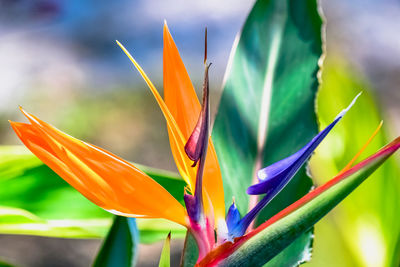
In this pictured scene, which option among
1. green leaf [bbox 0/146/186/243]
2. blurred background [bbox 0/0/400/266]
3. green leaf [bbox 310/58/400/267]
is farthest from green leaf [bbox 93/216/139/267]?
blurred background [bbox 0/0/400/266]

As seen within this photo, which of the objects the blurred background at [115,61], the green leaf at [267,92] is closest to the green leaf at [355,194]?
the green leaf at [267,92]

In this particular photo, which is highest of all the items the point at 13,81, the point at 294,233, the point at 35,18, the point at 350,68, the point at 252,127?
the point at 35,18

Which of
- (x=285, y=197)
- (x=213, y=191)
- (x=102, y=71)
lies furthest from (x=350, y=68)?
(x=102, y=71)

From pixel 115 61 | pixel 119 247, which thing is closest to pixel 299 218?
pixel 119 247

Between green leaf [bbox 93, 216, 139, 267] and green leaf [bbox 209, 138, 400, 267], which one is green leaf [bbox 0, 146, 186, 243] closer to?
green leaf [bbox 93, 216, 139, 267]

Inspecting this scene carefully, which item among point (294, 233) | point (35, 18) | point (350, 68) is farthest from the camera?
point (35, 18)

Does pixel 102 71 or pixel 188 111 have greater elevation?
pixel 102 71

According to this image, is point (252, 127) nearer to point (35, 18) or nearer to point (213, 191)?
point (213, 191)
